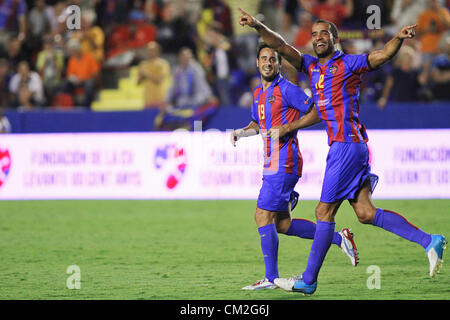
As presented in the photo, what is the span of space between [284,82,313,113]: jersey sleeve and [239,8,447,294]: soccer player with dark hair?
31 centimetres

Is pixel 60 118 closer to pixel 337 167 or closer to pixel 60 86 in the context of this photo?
pixel 60 86

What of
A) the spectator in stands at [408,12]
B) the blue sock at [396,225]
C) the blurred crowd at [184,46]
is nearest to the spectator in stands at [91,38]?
the blurred crowd at [184,46]

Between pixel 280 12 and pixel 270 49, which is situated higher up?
pixel 280 12

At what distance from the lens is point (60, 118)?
14.6 metres

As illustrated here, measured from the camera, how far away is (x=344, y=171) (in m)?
6.39

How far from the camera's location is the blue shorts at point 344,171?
6.39 metres

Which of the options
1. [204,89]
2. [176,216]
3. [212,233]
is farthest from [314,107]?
[204,89]

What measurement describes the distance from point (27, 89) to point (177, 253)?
8.31 m

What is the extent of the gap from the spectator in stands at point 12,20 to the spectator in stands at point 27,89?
1595mm

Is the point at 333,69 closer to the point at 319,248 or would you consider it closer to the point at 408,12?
the point at 319,248

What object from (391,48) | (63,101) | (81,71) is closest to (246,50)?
(81,71)

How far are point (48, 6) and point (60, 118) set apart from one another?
4.53 m

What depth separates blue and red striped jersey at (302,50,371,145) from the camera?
21.1 feet

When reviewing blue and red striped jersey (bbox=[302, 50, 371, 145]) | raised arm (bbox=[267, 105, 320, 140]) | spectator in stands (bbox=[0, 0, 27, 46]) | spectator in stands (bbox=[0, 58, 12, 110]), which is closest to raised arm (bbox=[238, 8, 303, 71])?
blue and red striped jersey (bbox=[302, 50, 371, 145])
